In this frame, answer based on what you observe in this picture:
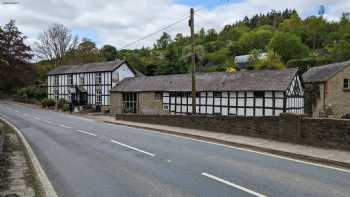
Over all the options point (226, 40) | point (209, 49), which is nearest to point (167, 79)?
point (209, 49)

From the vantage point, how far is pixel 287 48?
273 feet

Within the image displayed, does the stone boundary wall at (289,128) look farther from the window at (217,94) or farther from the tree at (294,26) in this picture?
the tree at (294,26)

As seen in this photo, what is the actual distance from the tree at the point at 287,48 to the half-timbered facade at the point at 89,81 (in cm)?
3982

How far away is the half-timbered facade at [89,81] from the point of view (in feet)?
176

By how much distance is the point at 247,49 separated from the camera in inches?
4572

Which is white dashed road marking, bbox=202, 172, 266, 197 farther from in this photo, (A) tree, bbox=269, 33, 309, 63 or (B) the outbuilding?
(A) tree, bbox=269, 33, 309, 63

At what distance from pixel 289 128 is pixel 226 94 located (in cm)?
2110

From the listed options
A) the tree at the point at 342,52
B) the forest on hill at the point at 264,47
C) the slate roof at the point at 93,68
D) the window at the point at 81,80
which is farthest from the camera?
the forest on hill at the point at 264,47

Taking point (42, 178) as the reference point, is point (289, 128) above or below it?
above

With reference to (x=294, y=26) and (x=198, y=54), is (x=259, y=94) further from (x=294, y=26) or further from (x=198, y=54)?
(x=294, y=26)

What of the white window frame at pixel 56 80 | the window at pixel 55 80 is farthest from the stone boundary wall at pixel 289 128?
the window at pixel 55 80

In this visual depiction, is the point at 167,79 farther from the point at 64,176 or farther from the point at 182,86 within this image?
the point at 64,176

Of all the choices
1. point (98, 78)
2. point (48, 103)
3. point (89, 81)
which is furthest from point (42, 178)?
point (48, 103)

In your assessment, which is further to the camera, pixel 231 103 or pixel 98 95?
pixel 98 95
